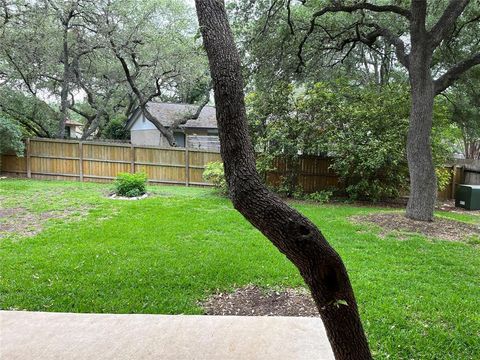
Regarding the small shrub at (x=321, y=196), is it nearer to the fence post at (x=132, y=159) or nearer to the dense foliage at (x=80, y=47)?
the dense foliage at (x=80, y=47)

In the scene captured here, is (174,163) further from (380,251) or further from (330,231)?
(380,251)

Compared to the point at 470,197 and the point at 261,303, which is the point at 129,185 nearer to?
the point at 261,303

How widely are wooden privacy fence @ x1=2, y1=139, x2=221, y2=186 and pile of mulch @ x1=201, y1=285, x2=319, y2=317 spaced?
9609mm

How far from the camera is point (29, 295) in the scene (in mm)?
3312

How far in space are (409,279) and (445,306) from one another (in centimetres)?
69

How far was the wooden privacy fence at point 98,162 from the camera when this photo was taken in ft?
42.2

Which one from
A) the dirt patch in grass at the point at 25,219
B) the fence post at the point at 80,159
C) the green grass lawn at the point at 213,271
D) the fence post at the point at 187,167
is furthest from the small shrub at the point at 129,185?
the fence post at the point at 80,159

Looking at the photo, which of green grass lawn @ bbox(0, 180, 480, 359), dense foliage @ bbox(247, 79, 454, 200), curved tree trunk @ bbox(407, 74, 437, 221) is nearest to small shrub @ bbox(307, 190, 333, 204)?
dense foliage @ bbox(247, 79, 454, 200)

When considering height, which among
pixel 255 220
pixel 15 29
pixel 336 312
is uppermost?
pixel 15 29

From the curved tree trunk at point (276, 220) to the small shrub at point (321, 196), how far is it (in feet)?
27.4

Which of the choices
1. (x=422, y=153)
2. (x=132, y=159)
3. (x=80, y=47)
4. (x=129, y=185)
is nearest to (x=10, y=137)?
(x=132, y=159)

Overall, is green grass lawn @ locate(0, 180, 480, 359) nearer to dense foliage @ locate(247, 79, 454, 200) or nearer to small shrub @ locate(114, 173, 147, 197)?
small shrub @ locate(114, 173, 147, 197)

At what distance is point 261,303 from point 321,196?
23.8ft

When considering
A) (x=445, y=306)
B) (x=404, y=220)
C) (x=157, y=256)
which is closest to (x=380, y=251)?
(x=445, y=306)
